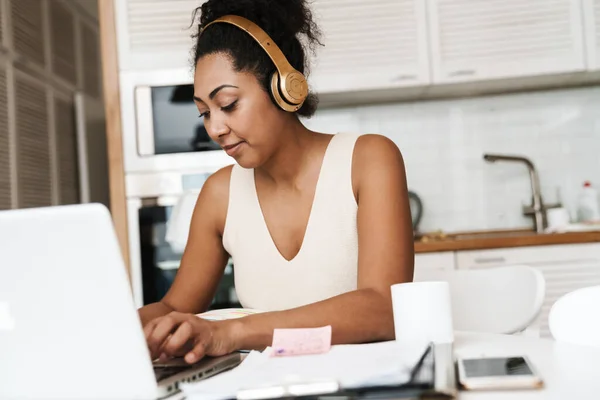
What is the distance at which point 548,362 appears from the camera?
0.83m

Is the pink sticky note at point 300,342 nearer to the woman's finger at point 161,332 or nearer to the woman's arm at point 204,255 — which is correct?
the woman's finger at point 161,332

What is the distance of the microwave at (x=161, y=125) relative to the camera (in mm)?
2938

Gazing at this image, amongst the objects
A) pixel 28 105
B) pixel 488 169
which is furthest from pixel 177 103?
pixel 488 169

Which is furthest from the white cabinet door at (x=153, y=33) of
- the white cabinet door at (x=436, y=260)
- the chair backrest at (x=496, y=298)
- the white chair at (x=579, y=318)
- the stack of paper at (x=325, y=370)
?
the stack of paper at (x=325, y=370)

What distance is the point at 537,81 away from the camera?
3.12m

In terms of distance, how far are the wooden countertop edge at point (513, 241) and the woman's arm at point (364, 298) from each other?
4.46 ft

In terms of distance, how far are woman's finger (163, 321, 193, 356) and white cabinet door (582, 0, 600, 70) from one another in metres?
2.57

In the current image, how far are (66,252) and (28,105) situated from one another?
10.5ft

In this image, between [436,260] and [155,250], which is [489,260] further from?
[155,250]

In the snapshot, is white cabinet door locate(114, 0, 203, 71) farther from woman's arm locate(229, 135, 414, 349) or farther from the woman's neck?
woman's arm locate(229, 135, 414, 349)

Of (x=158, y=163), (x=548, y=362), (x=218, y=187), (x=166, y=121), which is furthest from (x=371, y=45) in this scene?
(x=548, y=362)

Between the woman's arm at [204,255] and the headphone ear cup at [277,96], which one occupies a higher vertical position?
the headphone ear cup at [277,96]

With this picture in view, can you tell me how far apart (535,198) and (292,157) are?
1.94m

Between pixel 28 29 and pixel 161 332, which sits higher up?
pixel 28 29
